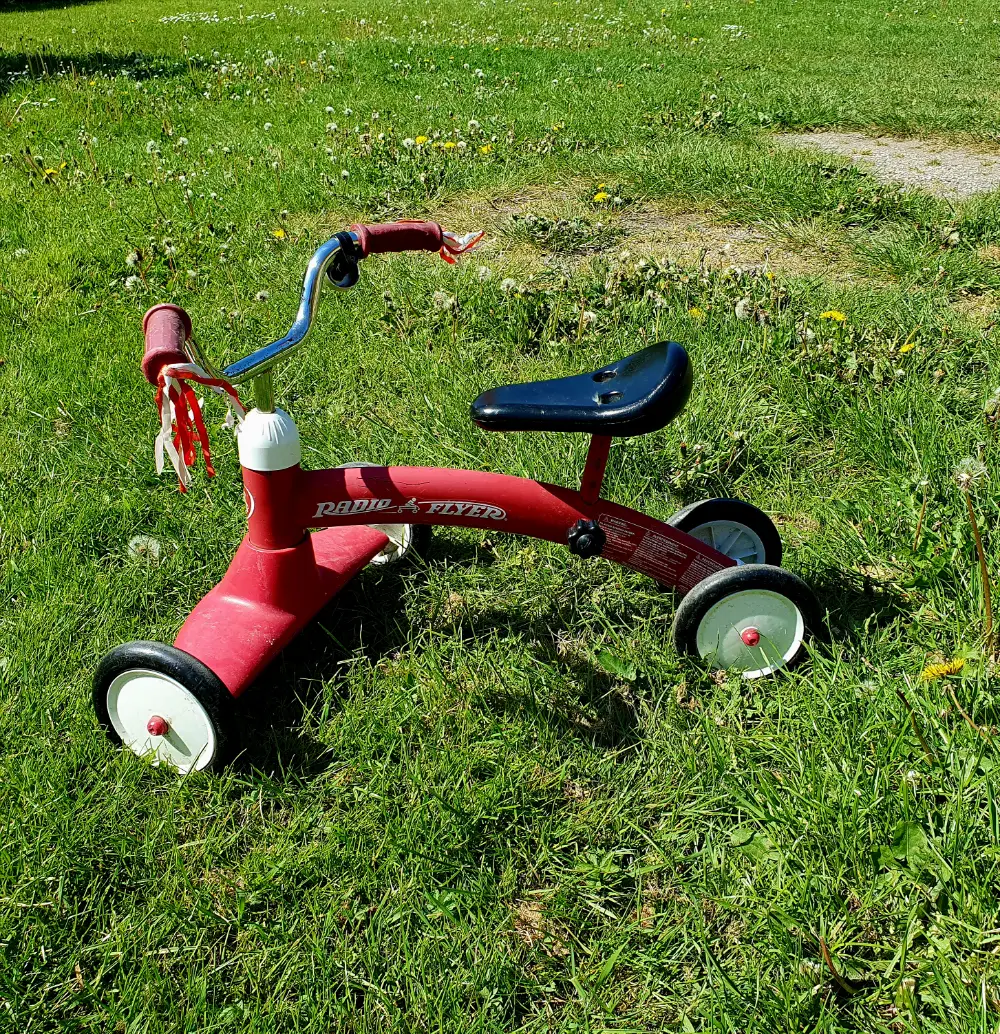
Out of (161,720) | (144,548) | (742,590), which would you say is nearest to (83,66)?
(144,548)

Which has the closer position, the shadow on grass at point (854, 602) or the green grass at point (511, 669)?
the green grass at point (511, 669)

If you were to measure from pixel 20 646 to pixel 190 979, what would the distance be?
1098mm

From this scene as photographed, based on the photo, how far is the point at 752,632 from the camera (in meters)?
2.28

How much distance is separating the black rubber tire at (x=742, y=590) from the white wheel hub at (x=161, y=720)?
3.74 feet

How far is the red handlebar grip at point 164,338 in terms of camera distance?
1.75m

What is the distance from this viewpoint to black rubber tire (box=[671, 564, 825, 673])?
2207 mm

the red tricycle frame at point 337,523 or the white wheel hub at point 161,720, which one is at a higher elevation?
the red tricycle frame at point 337,523

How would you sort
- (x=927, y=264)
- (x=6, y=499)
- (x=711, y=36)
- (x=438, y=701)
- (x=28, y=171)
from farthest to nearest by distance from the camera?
1. (x=711, y=36)
2. (x=28, y=171)
3. (x=927, y=264)
4. (x=6, y=499)
5. (x=438, y=701)

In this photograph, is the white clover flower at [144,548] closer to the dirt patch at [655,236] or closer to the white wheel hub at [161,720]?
the white wheel hub at [161,720]

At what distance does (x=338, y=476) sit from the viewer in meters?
2.11

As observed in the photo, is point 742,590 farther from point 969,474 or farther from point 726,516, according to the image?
point 969,474

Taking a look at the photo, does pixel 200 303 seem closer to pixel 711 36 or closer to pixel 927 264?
pixel 927 264

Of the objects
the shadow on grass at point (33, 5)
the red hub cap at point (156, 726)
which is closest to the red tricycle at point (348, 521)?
the red hub cap at point (156, 726)

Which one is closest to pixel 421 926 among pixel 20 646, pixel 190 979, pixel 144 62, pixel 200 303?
pixel 190 979
